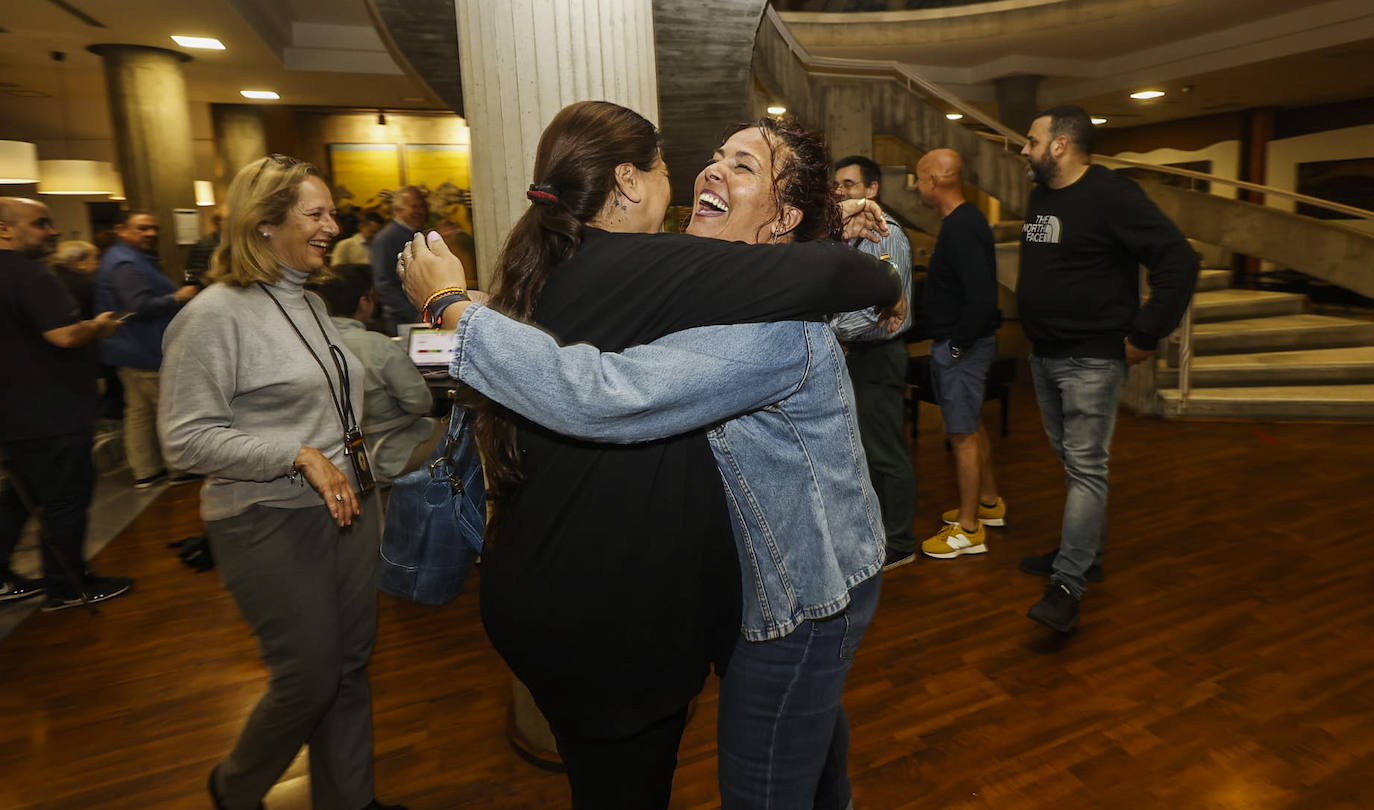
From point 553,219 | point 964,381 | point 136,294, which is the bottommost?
point 964,381

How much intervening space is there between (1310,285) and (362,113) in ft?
43.9

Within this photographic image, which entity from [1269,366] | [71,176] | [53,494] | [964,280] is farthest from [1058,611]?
[71,176]

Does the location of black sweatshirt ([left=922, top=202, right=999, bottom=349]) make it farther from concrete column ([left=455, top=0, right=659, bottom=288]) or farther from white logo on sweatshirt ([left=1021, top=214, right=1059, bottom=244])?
concrete column ([left=455, top=0, right=659, bottom=288])

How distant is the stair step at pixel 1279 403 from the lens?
599 centimetres

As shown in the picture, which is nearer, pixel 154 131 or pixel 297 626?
pixel 297 626

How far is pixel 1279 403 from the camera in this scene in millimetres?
6113

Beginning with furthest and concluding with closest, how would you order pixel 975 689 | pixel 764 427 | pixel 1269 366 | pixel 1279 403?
pixel 1269 366 < pixel 1279 403 < pixel 975 689 < pixel 764 427

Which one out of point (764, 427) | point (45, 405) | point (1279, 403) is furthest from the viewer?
point (1279, 403)

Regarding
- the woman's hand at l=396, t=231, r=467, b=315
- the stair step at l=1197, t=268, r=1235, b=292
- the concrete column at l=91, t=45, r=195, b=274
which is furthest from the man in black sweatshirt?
the concrete column at l=91, t=45, r=195, b=274

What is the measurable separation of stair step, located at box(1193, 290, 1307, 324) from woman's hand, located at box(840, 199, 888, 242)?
292 inches

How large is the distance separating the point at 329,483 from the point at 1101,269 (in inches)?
102

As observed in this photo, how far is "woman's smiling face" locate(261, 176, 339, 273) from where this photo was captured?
5.78ft

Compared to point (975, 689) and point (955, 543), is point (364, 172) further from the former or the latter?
point (975, 689)

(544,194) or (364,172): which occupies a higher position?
(364,172)
